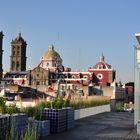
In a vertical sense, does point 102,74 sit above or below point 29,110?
above

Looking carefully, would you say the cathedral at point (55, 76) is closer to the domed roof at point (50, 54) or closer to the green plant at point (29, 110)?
the domed roof at point (50, 54)

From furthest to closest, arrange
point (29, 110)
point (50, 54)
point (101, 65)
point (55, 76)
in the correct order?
1. point (50, 54)
2. point (101, 65)
3. point (55, 76)
4. point (29, 110)

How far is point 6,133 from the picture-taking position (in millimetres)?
8539

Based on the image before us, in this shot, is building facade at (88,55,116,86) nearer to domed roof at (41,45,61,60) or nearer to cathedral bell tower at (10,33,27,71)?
domed roof at (41,45,61,60)

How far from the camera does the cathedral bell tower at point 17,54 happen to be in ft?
356

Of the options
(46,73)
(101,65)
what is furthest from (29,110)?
(101,65)

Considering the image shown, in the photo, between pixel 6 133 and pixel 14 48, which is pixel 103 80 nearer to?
pixel 14 48

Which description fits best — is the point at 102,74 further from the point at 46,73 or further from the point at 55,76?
the point at 46,73

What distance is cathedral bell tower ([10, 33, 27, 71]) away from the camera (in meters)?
108

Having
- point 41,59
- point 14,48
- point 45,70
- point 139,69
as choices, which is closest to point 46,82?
point 45,70

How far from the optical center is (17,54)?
10906 centimetres

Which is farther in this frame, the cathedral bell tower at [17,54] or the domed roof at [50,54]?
the cathedral bell tower at [17,54]

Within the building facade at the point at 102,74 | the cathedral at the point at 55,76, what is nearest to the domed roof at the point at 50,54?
the cathedral at the point at 55,76

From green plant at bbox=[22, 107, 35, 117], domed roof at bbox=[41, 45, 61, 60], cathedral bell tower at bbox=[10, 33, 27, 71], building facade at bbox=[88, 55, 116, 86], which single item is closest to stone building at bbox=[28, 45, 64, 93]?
domed roof at bbox=[41, 45, 61, 60]
